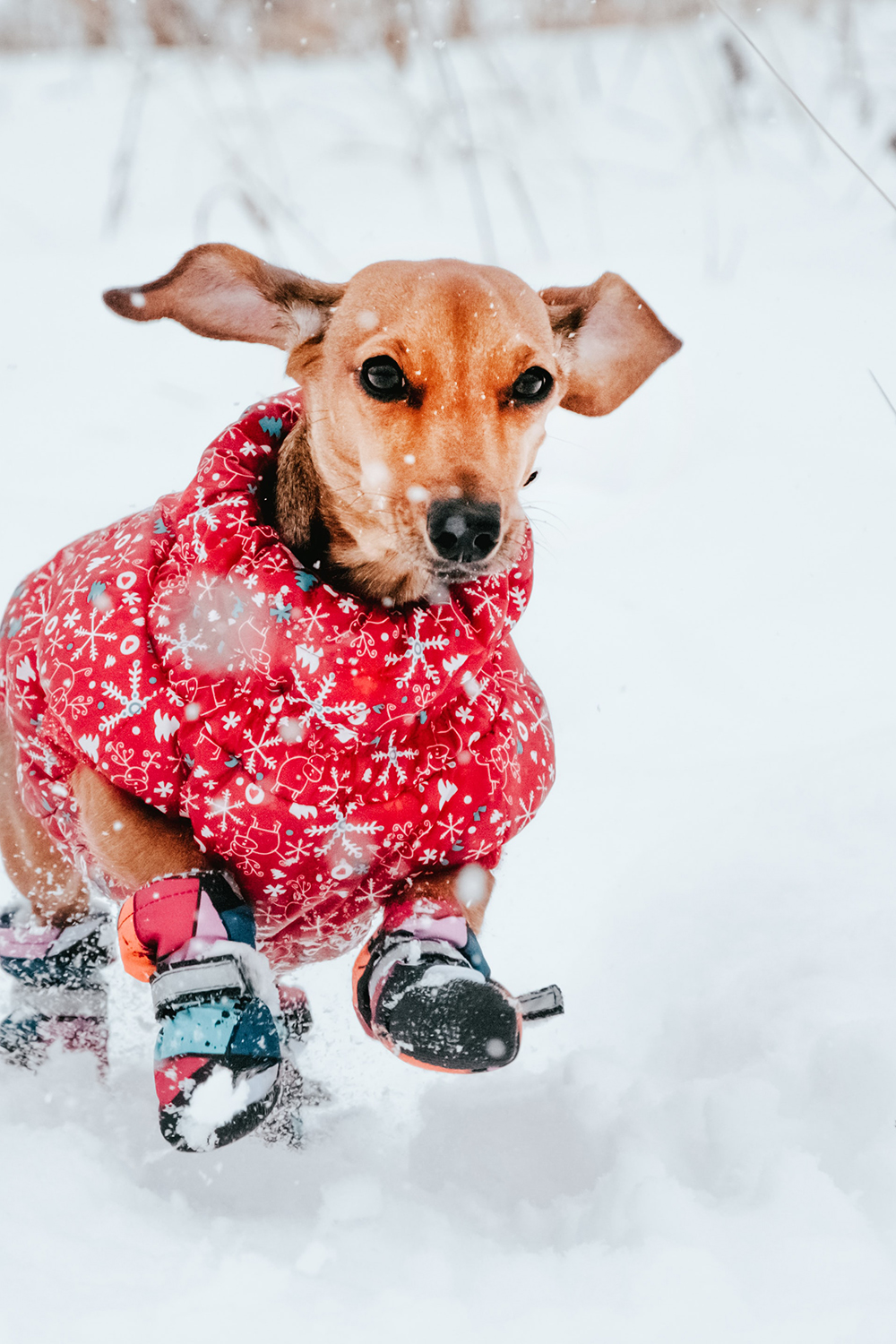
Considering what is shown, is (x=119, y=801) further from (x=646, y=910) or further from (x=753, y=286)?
(x=753, y=286)

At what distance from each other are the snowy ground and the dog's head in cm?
122

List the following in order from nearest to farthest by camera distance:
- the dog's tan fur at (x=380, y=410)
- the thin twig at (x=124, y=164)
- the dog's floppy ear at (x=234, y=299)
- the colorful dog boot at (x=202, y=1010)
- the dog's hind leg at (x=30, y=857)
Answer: the colorful dog boot at (x=202, y=1010) < the dog's tan fur at (x=380, y=410) < the dog's floppy ear at (x=234, y=299) < the dog's hind leg at (x=30, y=857) < the thin twig at (x=124, y=164)

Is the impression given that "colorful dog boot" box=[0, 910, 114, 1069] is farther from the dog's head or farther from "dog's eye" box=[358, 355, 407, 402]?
Answer: "dog's eye" box=[358, 355, 407, 402]

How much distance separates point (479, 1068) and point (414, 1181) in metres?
0.81

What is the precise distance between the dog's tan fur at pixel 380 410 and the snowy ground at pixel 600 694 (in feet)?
2.20

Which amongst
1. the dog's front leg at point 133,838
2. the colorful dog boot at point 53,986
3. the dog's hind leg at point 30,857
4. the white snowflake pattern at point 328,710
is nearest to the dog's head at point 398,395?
the white snowflake pattern at point 328,710

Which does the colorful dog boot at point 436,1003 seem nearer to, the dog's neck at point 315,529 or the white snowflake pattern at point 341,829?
the white snowflake pattern at point 341,829

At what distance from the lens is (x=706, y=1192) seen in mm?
1820

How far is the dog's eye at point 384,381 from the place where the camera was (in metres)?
1.67

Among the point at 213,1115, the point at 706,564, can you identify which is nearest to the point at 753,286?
the point at 706,564

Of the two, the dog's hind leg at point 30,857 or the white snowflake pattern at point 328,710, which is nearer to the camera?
the white snowflake pattern at point 328,710

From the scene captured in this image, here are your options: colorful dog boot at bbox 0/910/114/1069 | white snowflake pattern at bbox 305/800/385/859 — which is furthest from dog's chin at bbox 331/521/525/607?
colorful dog boot at bbox 0/910/114/1069

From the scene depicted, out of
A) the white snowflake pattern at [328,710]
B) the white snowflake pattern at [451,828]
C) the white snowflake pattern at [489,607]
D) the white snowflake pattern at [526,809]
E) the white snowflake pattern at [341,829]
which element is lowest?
the white snowflake pattern at [526,809]

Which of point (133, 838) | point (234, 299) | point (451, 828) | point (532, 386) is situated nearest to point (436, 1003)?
point (451, 828)
